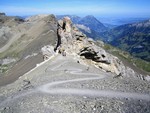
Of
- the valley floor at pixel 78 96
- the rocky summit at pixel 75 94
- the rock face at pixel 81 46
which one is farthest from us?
the rock face at pixel 81 46

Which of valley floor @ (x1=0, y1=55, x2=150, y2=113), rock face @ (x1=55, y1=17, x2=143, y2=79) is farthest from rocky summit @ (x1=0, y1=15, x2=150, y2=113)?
rock face @ (x1=55, y1=17, x2=143, y2=79)

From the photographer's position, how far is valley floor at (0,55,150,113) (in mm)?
29906

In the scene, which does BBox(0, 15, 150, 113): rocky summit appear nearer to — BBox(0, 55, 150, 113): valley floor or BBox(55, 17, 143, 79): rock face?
BBox(0, 55, 150, 113): valley floor

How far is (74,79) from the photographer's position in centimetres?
4281

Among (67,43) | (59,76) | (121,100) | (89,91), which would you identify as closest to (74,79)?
Result: (59,76)

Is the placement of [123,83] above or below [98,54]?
above

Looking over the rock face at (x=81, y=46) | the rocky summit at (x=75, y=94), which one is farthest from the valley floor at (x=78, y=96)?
the rock face at (x=81, y=46)

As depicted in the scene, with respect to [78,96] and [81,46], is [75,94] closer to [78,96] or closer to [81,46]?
[78,96]

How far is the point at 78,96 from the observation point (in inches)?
1336

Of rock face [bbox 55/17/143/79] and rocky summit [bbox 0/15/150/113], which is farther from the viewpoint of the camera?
rock face [bbox 55/17/143/79]

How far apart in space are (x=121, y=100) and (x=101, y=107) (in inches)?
130

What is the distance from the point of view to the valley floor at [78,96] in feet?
98.1

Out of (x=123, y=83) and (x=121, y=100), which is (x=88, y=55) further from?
(x=121, y=100)

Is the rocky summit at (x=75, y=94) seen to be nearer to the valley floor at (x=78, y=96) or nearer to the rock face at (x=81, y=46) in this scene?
the valley floor at (x=78, y=96)
